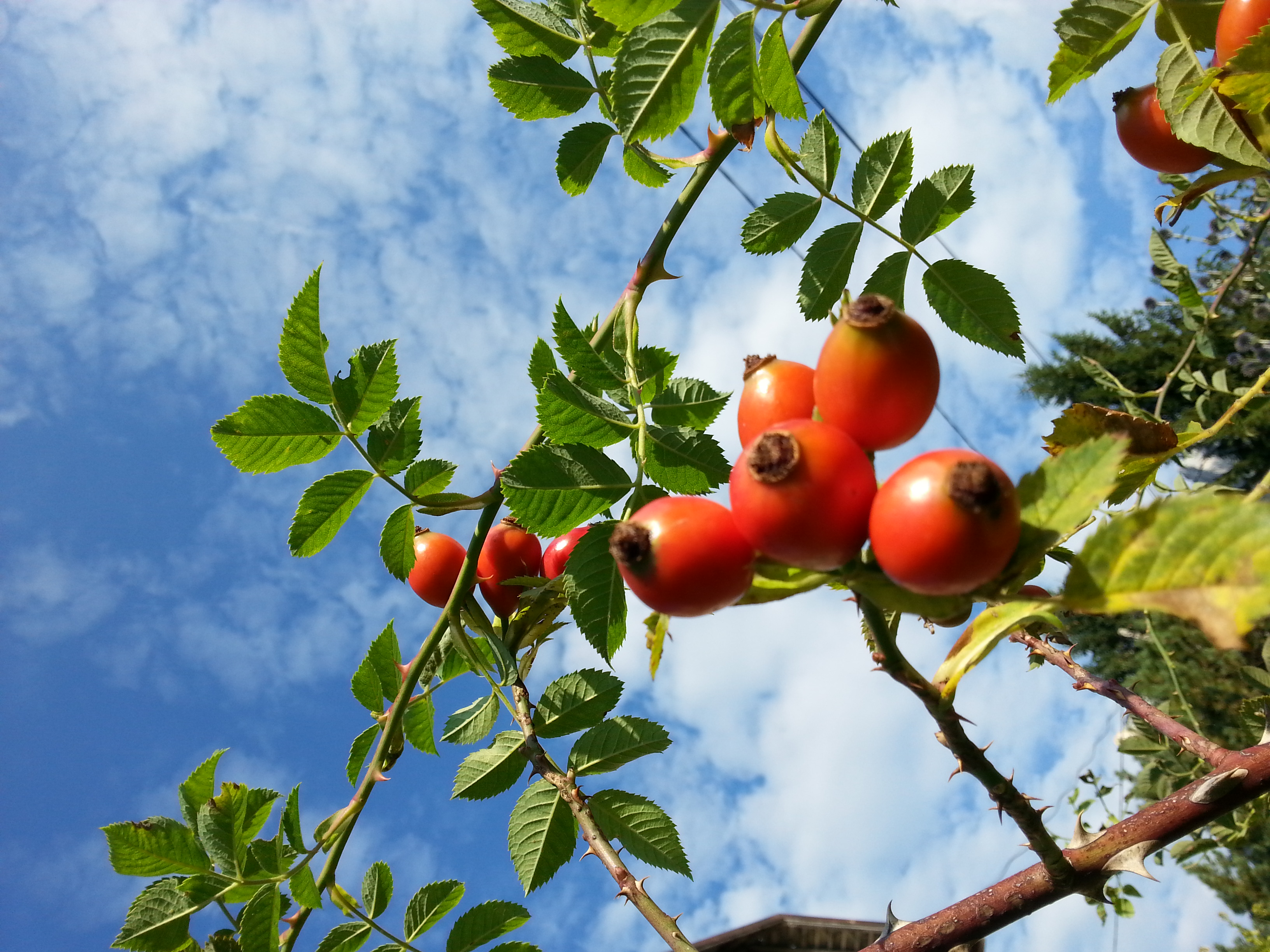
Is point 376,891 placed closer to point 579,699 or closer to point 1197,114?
point 579,699

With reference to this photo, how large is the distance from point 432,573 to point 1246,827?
2562 millimetres

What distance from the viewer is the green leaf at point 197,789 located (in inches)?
71.3

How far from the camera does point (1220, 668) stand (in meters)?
15.0

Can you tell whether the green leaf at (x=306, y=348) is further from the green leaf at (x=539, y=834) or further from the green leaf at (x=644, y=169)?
the green leaf at (x=539, y=834)

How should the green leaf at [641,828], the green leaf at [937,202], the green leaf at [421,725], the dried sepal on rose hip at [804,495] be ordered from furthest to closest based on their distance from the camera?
the green leaf at [421,725]
the green leaf at [641,828]
the green leaf at [937,202]
the dried sepal on rose hip at [804,495]

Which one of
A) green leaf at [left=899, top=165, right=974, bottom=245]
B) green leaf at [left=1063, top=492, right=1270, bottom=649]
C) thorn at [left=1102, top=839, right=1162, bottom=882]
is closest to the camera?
green leaf at [left=1063, top=492, right=1270, bottom=649]

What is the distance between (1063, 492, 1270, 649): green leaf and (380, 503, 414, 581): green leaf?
1263 millimetres

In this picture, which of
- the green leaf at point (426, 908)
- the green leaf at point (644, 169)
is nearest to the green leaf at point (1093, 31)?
the green leaf at point (644, 169)

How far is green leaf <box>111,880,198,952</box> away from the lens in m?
1.74

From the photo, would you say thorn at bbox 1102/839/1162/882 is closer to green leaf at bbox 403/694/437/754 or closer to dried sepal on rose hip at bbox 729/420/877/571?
dried sepal on rose hip at bbox 729/420/877/571

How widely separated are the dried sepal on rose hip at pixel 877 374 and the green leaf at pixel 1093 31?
855 mm

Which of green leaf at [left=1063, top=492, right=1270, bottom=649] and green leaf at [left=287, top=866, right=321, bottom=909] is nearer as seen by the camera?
green leaf at [left=1063, top=492, right=1270, bottom=649]

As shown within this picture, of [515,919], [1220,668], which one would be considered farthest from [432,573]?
[1220,668]

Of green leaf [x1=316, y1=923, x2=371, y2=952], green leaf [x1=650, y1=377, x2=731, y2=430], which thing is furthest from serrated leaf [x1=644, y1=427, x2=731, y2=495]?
green leaf [x1=316, y1=923, x2=371, y2=952]
